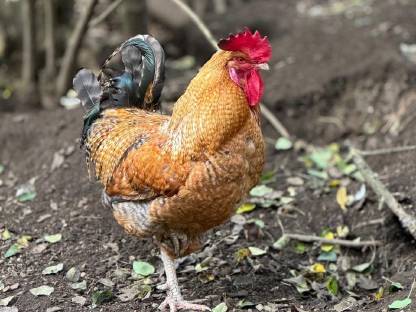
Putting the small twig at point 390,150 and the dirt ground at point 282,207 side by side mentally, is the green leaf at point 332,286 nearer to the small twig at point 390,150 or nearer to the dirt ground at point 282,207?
the dirt ground at point 282,207

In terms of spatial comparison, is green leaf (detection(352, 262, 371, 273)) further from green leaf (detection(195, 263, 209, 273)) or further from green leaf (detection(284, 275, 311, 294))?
green leaf (detection(195, 263, 209, 273))

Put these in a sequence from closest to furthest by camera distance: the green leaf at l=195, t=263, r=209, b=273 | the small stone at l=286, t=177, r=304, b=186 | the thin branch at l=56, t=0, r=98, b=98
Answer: the green leaf at l=195, t=263, r=209, b=273, the small stone at l=286, t=177, r=304, b=186, the thin branch at l=56, t=0, r=98, b=98

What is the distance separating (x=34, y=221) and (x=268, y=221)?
1806 millimetres

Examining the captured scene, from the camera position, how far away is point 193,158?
3.96 metres

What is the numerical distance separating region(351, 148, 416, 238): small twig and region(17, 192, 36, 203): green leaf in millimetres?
2617

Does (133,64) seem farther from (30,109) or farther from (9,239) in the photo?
(30,109)

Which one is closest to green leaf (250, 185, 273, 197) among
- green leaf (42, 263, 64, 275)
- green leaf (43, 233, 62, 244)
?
green leaf (43, 233, 62, 244)

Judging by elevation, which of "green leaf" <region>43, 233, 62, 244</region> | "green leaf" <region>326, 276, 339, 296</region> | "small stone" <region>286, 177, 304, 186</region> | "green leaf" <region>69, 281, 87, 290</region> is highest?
"green leaf" <region>43, 233, 62, 244</region>

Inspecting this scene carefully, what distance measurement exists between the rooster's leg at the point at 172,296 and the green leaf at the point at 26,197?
1.64 metres

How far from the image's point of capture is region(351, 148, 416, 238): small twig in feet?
16.3

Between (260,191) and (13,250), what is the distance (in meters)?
2.03

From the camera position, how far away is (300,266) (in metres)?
5.12

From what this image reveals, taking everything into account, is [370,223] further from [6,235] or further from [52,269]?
[6,235]

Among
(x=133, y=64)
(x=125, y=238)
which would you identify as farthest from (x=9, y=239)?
(x=133, y=64)
